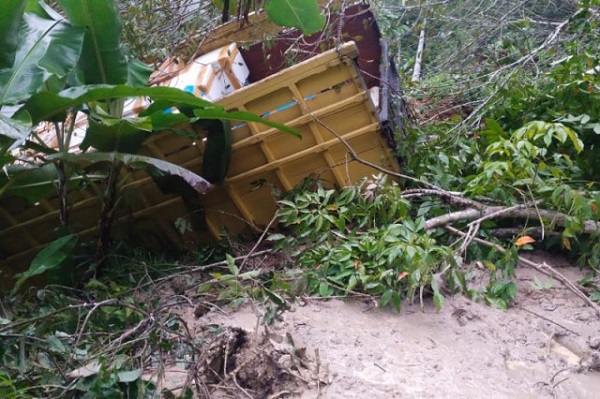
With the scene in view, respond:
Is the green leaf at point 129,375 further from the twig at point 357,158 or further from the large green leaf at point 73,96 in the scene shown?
the twig at point 357,158

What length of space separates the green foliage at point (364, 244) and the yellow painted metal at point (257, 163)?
11.2 inches

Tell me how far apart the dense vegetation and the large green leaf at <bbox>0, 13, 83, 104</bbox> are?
0.04 feet

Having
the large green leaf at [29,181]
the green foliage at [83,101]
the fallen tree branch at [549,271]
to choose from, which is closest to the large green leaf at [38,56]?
the green foliage at [83,101]

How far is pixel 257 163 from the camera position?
394 centimetres

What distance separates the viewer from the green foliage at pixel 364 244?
2.87 meters

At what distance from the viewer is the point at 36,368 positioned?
2355 millimetres

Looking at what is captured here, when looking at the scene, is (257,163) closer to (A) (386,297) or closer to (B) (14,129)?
(A) (386,297)

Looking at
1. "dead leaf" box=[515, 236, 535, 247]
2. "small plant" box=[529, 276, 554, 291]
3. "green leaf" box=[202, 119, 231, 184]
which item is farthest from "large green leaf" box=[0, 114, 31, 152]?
"small plant" box=[529, 276, 554, 291]

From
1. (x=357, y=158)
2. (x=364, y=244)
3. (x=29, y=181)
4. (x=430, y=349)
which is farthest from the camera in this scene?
(x=357, y=158)

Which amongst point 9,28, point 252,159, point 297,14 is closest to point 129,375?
point 9,28

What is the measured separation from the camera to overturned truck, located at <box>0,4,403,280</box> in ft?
12.1

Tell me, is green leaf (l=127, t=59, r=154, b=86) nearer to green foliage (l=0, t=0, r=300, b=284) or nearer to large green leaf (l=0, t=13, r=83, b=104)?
green foliage (l=0, t=0, r=300, b=284)

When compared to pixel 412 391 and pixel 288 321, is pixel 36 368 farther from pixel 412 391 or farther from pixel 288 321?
pixel 412 391

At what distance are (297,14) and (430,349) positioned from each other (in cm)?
216
